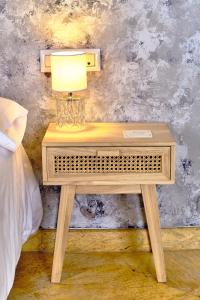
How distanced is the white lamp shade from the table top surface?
0.60ft

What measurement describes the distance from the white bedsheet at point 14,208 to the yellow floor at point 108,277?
0.67 ft

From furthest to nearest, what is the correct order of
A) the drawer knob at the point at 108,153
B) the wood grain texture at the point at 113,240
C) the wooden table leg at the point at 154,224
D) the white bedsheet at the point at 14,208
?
the wood grain texture at the point at 113,240 → the wooden table leg at the point at 154,224 → the drawer knob at the point at 108,153 → the white bedsheet at the point at 14,208

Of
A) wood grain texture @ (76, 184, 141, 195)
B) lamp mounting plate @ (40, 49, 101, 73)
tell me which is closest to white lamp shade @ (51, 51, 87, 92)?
lamp mounting plate @ (40, 49, 101, 73)

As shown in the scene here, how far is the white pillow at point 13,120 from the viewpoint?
6.38ft

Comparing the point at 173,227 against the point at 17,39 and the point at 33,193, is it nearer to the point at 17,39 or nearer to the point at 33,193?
the point at 33,193

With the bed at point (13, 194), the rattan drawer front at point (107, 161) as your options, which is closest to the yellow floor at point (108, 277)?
the bed at point (13, 194)

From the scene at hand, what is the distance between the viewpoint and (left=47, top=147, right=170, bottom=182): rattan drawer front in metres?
1.91

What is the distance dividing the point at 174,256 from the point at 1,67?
115cm

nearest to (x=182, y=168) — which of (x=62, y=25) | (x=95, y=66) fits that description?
(x=95, y=66)

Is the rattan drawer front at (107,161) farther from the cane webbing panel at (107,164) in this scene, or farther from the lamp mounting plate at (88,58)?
the lamp mounting plate at (88,58)

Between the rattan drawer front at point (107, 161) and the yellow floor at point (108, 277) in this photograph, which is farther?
the yellow floor at point (108, 277)

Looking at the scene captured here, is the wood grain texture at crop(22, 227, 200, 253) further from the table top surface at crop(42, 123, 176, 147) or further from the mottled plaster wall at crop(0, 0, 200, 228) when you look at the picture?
the table top surface at crop(42, 123, 176, 147)

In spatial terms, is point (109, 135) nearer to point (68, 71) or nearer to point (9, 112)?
point (68, 71)

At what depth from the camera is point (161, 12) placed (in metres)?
2.08
